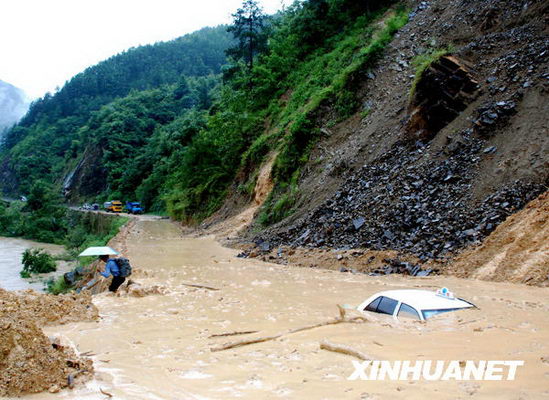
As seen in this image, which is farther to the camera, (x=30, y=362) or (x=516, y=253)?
(x=516, y=253)

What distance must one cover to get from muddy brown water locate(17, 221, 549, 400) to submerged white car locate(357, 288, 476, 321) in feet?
0.54

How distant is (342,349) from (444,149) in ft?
38.4

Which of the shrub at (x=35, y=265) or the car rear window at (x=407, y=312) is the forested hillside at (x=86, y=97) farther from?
the car rear window at (x=407, y=312)

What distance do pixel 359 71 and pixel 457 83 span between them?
732cm

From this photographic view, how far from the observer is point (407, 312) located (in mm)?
6223

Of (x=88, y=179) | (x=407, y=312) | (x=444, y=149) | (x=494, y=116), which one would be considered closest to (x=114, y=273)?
(x=407, y=312)

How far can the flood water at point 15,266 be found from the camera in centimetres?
2500

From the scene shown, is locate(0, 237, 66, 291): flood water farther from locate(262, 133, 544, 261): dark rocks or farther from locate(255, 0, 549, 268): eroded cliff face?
locate(255, 0, 549, 268): eroded cliff face

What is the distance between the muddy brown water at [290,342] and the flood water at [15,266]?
43.4 ft

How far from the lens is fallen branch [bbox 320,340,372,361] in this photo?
4582 mm

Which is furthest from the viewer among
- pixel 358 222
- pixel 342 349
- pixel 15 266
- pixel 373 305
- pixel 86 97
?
pixel 86 97

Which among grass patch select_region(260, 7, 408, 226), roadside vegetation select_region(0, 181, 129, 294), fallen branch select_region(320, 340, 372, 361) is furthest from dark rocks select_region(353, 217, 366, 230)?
roadside vegetation select_region(0, 181, 129, 294)

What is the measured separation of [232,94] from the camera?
37.6 m

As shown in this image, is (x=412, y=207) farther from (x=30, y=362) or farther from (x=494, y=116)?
(x=30, y=362)
